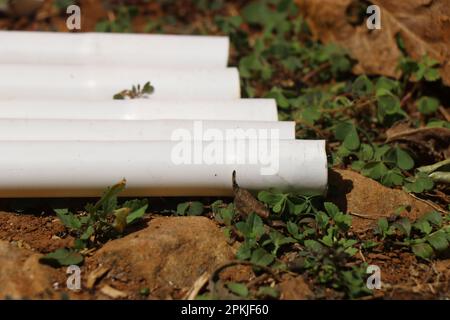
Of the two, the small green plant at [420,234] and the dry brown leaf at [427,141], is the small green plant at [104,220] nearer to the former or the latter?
the small green plant at [420,234]

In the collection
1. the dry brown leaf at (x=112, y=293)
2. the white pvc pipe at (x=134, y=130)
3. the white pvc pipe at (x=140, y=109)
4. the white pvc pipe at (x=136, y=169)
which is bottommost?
the dry brown leaf at (x=112, y=293)

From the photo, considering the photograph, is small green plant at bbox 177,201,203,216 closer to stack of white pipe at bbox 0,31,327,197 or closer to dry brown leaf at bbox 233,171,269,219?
stack of white pipe at bbox 0,31,327,197

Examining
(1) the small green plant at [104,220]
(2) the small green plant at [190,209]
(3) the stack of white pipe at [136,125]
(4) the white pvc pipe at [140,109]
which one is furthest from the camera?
(4) the white pvc pipe at [140,109]

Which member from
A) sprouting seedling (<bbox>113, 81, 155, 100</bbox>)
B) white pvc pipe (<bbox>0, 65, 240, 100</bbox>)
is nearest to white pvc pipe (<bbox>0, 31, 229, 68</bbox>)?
white pvc pipe (<bbox>0, 65, 240, 100</bbox>)

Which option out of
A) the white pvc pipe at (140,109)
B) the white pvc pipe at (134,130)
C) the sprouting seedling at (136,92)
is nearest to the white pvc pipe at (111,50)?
the sprouting seedling at (136,92)

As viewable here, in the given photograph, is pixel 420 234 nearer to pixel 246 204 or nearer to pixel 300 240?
pixel 300 240

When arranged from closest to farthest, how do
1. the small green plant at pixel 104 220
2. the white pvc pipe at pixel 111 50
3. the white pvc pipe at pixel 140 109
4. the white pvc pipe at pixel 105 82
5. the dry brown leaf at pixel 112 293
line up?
1. the dry brown leaf at pixel 112 293
2. the small green plant at pixel 104 220
3. the white pvc pipe at pixel 140 109
4. the white pvc pipe at pixel 105 82
5. the white pvc pipe at pixel 111 50

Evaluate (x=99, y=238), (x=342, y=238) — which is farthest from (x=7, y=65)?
(x=342, y=238)
